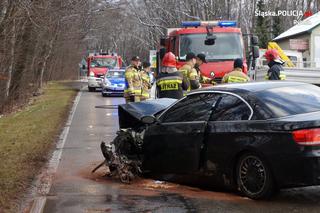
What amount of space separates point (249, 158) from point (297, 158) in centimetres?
72

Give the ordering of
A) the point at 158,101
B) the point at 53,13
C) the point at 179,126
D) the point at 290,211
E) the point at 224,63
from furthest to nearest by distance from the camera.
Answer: the point at 53,13 < the point at 224,63 < the point at 158,101 < the point at 179,126 < the point at 290,211

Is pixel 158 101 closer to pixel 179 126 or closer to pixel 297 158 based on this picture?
pixel 179 126

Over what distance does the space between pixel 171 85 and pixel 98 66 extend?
2804cm

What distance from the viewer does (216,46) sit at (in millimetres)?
18078

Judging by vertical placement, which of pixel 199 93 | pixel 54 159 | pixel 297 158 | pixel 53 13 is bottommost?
pixel 54 159

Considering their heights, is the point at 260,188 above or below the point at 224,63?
below

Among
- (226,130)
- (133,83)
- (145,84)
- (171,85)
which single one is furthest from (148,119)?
(145,84)

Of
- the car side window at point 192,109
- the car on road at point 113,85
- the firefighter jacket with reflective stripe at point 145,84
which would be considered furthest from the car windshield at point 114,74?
the car side window at point 192,109

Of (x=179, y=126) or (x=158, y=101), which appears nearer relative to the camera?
(x=179, y=126)

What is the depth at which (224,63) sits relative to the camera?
17703 millimetres

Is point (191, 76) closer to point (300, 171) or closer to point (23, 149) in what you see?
point (23, 149)

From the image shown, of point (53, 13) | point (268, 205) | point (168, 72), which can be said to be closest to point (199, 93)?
point (268, 205)

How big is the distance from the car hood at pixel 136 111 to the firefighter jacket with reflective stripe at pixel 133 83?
3.62m

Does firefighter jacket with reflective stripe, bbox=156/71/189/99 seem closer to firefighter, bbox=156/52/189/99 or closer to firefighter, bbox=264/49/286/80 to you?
firefighter, bbox=156/52/189/99
